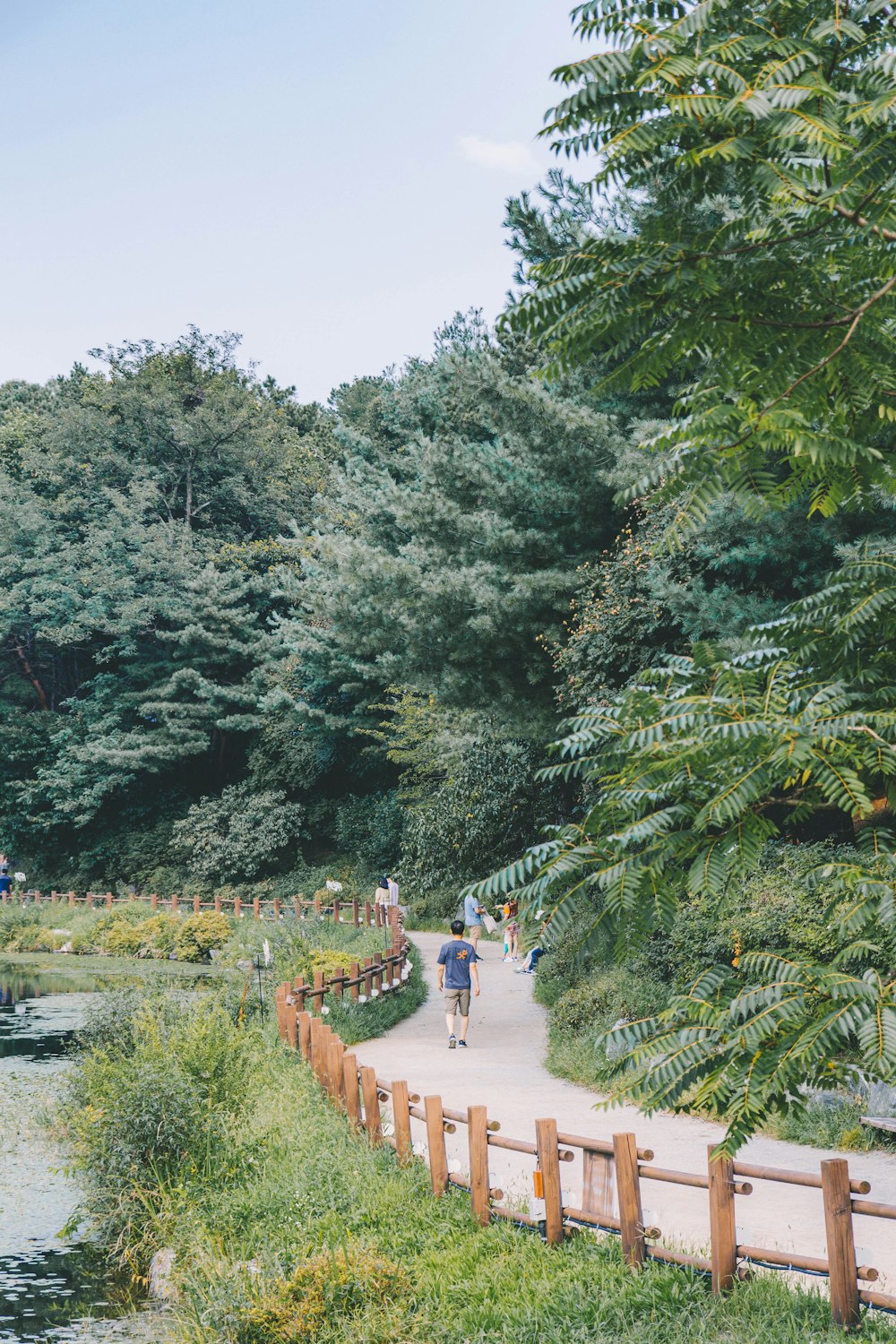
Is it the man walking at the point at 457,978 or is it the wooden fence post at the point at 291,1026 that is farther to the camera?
the man walking at the point at 457,978

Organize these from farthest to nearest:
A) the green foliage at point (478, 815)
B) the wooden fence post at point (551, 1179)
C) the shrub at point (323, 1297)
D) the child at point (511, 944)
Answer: the green foliage at point (478, 815), the child at point (511, 944), the wooden fence post at point (551, 1179), the shrub at point (323, 1297)

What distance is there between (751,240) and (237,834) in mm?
37634

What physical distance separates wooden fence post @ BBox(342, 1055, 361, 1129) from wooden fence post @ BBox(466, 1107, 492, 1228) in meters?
2.40

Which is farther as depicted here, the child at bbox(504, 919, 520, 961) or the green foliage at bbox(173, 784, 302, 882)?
the green foliage at bbox(173, 784, 302, 882)

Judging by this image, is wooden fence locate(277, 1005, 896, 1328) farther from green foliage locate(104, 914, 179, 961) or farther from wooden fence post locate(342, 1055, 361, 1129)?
green foliage locate(104, 914, 179, 961)

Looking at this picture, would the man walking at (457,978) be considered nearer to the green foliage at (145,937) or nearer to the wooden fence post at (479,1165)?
the wooden fence post at (479,1165)

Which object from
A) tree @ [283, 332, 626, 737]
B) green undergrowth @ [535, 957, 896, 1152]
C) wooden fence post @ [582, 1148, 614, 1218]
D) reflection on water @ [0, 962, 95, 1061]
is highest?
tree @ [283, 332, 626, 737]

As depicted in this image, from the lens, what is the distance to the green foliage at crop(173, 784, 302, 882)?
129ft

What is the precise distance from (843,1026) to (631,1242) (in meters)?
4.25

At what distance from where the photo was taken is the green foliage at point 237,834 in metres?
39.2

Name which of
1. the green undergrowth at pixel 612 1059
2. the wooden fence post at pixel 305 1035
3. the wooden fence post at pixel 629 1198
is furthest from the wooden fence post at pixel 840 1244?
the wooden fence post at pixel 305 1035

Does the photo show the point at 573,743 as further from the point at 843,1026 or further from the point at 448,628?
the point at 448,628

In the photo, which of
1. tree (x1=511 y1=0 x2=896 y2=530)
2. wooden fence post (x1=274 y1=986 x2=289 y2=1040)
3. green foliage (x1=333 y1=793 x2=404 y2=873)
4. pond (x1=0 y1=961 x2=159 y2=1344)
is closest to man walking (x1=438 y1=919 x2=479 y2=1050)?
wooden fence post (x1=274 y1=986 x2=289 y2=1040)

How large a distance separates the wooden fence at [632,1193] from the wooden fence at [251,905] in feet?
57.6
